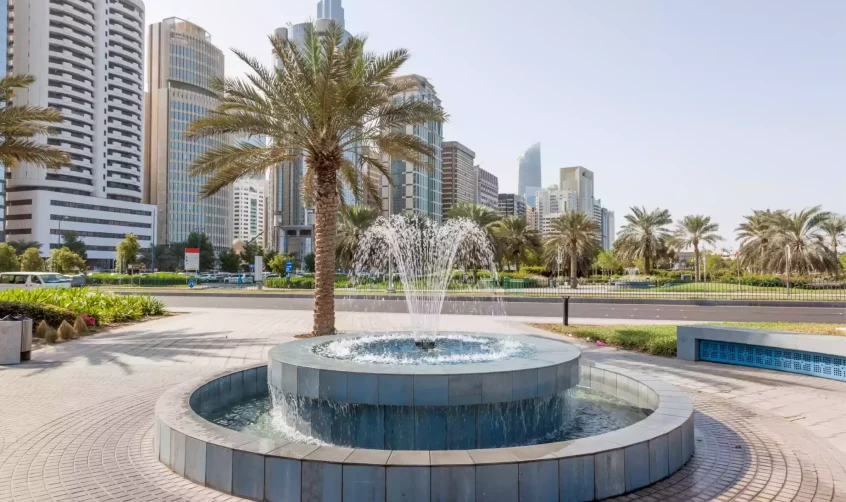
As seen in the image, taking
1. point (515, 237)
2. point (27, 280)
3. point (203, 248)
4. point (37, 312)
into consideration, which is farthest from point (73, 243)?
point (37, 312)

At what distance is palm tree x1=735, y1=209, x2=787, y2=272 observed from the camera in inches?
1831

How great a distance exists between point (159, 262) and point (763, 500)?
101 m

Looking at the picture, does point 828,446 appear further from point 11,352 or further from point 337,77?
point 11,352

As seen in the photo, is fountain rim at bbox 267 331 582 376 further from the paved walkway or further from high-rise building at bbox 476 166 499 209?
high-rise building at bbox 476 166 499 209

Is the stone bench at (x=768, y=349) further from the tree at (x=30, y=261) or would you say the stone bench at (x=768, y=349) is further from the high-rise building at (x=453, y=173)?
the high-rise building at (x=453, y=173)

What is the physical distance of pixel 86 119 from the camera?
314 ft

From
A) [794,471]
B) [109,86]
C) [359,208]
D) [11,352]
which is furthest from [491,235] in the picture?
[109,86]

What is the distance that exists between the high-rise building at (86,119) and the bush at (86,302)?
84.1m

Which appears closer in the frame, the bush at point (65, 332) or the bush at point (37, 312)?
the bush at point (65, 332)

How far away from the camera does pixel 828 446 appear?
612 cm

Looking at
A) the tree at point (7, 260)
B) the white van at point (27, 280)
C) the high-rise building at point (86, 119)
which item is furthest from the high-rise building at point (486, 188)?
the white van at point (27, 280)

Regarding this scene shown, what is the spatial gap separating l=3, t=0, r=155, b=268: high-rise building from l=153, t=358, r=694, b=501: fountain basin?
103 metres

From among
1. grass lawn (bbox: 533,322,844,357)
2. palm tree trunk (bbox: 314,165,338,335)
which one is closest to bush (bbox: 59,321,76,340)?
palm tree trunk (bbox: 314,165,338,335)

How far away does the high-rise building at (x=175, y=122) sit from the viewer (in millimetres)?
130625
